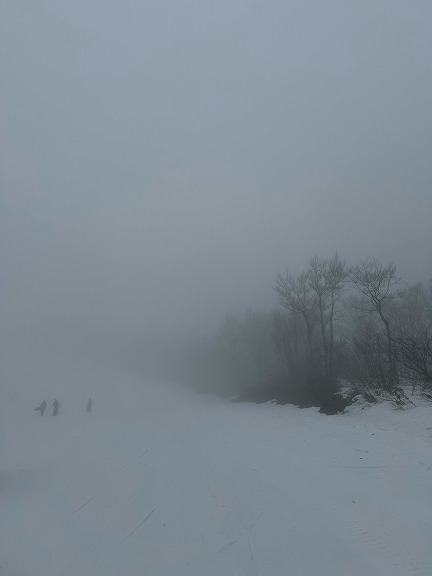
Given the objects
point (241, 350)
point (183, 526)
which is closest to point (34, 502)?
point (183, 526)

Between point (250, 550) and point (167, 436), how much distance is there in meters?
11.2

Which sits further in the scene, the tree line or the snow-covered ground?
the tree line

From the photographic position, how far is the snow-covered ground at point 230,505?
16.1 feet

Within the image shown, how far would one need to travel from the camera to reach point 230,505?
6.88 meters

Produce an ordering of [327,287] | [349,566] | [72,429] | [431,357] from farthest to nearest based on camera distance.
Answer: [327,287] < [72,429] < [431,357] < [349,566]

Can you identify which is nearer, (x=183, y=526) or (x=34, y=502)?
(x=183, y=526)

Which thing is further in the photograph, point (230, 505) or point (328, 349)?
point (328, 349)

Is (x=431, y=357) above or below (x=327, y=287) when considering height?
below

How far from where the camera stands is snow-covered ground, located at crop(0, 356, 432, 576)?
16.1 feet

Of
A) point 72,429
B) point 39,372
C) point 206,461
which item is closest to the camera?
point 206,461

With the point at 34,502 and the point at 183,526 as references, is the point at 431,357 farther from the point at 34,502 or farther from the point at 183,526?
the point at 34,502

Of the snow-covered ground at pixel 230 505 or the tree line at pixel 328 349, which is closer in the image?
the snow-covered ground at pixel 230 505

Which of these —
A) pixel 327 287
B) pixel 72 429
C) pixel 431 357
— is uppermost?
pixel 327 287

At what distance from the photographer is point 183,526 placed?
20.0 ft
